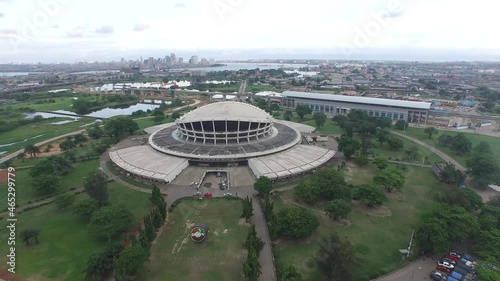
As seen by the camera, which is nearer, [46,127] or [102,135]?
[102,135]

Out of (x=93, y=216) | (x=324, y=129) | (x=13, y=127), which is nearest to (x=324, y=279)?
(x=93, y=216)

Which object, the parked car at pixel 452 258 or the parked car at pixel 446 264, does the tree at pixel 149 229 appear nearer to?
the parked car at pixel 446 264

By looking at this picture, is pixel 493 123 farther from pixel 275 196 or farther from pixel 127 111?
pixel 127 111

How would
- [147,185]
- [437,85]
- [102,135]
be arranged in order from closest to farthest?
1. [147,185]
2. [102,135]
3. [437,85]

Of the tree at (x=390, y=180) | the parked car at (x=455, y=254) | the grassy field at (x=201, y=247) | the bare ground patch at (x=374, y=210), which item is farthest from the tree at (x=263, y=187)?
the parked car at (x=455, y=254)

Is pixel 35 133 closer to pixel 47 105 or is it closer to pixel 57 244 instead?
pixel 47 105

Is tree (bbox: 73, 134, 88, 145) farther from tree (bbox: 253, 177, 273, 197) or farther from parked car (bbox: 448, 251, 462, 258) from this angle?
parked car (bbox: 448, 251, 462, 258)
